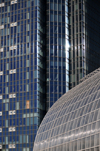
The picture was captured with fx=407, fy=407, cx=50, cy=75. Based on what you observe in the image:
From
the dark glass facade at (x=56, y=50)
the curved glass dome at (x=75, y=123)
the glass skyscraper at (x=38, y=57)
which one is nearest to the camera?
the curved glass dome at (x=75, y=123)

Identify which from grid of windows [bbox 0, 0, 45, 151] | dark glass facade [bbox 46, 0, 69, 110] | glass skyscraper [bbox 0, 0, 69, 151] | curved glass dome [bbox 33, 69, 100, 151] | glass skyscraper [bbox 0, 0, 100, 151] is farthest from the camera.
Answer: dark glass facade [bbox 46, 0, 69, 110]

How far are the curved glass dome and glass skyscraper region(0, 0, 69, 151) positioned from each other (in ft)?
160

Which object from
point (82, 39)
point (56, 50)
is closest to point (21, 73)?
point (56, 50)

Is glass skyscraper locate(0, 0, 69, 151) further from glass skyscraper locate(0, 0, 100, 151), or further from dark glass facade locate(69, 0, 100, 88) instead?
dark glass facade locate(69, 0, 100, 88)

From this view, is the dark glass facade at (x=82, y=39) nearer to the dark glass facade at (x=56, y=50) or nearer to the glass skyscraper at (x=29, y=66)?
the dark glass facade at (x=56, y=50)

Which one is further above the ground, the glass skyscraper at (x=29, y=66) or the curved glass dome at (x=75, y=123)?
the glass skyscraper at (x=29, y=66)

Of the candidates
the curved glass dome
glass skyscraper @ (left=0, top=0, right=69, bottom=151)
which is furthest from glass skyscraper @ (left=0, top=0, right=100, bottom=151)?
the curved glass dome

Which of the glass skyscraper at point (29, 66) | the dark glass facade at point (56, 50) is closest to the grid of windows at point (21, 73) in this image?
the glass skyscraper at point (29, 66)

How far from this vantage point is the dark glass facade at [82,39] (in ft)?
431

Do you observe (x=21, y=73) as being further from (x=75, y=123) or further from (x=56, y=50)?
(x=75, y=123)

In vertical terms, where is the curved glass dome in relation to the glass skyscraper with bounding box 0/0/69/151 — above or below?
below

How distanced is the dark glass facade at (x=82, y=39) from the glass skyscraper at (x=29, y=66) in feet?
7.32

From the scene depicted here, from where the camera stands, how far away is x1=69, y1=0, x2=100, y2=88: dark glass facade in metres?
131

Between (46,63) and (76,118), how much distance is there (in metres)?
71.3
